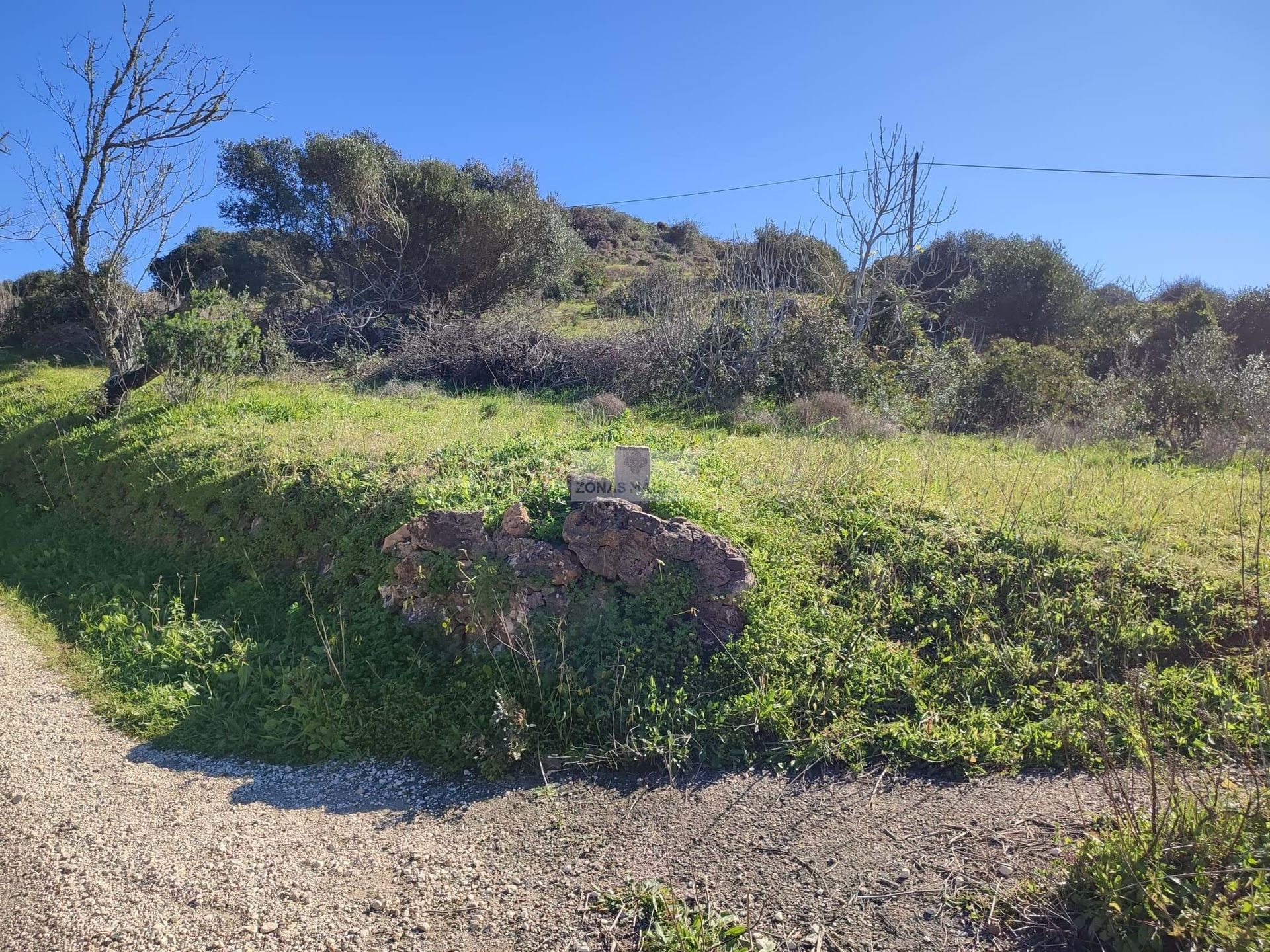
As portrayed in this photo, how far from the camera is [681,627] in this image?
414 cm

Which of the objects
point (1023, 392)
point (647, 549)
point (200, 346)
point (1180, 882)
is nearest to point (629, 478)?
point (647, 549)

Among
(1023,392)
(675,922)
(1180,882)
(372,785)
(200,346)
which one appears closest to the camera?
(1180,882)

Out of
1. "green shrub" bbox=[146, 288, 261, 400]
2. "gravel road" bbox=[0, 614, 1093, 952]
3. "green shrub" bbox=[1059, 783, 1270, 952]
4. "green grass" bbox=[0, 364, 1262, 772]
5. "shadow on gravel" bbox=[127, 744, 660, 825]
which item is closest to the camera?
"green shrub" bbox=[1059, 783, 1270, 952]

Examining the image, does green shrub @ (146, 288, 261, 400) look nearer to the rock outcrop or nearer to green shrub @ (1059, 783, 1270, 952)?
the rock outcrop

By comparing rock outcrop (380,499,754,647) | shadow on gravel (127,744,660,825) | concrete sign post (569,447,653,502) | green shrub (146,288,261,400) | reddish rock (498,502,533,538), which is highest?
green shrub (146,288,261,400)

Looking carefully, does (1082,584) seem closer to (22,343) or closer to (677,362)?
(677,362)

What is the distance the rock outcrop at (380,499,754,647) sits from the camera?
4.27 m

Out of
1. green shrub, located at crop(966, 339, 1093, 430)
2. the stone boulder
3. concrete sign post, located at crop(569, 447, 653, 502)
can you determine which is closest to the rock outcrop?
the stone boulder

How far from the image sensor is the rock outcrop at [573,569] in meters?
4.27

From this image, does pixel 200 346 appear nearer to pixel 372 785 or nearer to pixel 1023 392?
pixel 372 785

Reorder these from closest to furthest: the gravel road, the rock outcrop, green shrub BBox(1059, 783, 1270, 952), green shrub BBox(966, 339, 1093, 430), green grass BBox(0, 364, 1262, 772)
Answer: green shrub BBox(1059, 783, 1270, 952), the gravel road, green grass BBox(0, 364, 1262, 772), the rock outcrop, green shrub BBox(966, 339, 1093, 430)

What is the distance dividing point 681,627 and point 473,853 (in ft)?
5.11

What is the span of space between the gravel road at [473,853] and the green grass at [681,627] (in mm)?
258

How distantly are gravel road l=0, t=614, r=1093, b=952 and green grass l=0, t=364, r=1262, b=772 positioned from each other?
0.26 metres
